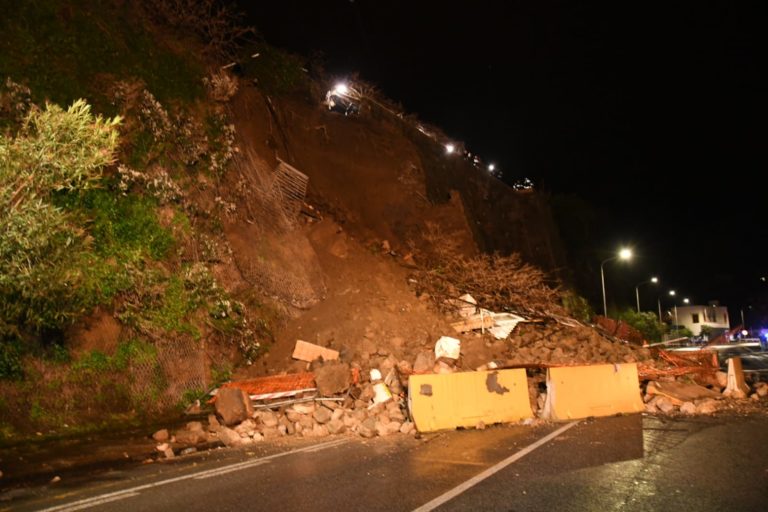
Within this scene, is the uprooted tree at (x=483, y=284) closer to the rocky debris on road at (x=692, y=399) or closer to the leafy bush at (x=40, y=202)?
the rocky debris on road at (x=692, y=399)

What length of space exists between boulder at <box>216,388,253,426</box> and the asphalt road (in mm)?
1250

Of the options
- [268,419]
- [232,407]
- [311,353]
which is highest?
[311,353]

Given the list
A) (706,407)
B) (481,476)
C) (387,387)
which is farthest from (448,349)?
(481,476)

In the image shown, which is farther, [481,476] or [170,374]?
[170,374]

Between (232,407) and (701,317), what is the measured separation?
111 metres

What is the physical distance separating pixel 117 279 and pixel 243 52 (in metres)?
11.5

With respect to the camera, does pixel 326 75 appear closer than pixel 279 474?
No

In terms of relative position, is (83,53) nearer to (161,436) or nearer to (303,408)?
(161,436)

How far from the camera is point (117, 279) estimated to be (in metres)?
11.1

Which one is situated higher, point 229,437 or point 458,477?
point 229,437

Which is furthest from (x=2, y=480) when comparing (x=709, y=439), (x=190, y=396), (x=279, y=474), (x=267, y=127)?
(x=267, y=127)

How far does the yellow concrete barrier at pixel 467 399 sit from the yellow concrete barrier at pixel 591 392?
0.54m

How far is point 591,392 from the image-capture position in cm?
1144

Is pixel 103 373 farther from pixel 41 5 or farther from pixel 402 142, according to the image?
pixel 402 142
